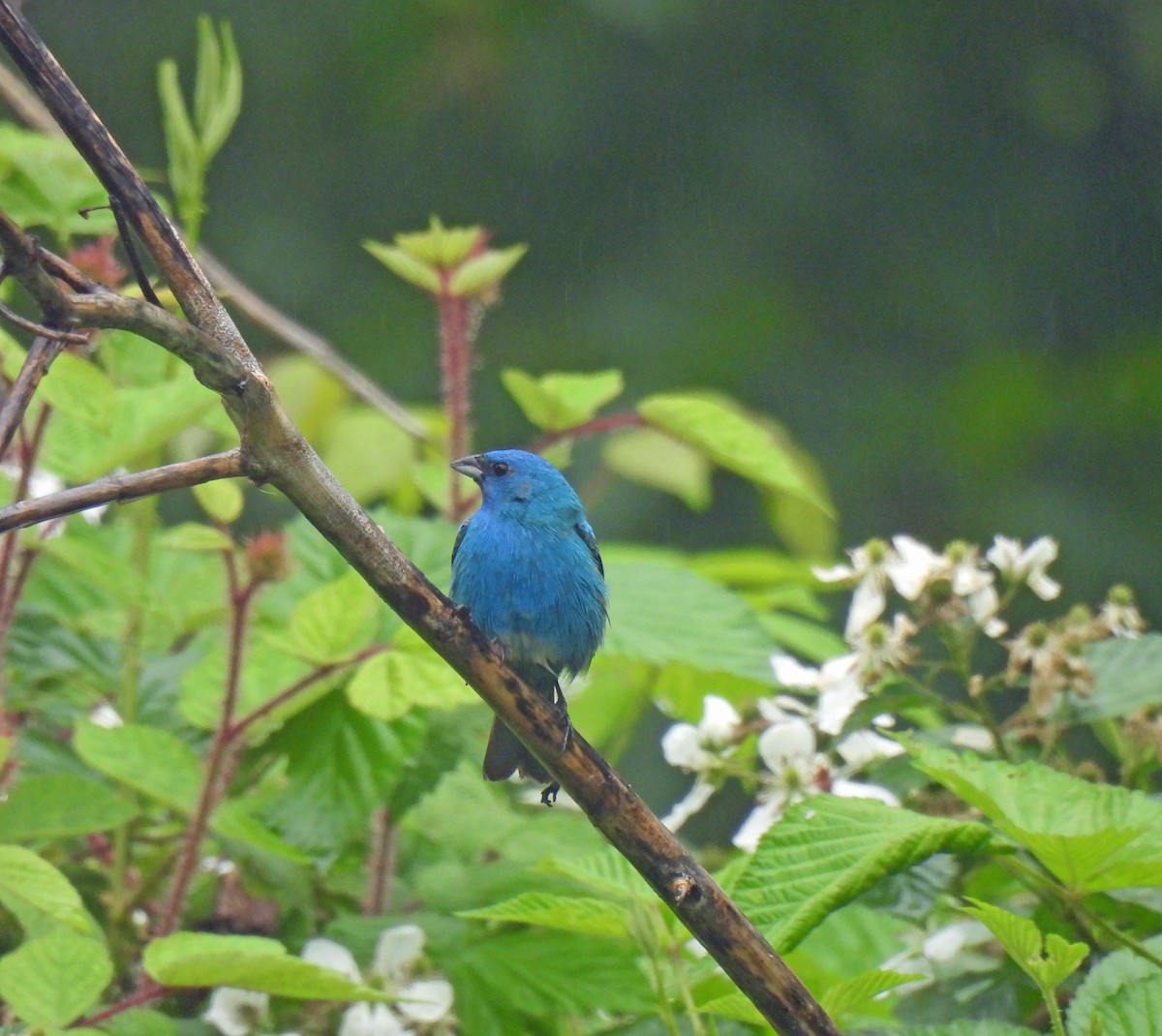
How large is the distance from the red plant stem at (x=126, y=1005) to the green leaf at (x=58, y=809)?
0.54ft

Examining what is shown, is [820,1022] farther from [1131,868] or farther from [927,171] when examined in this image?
[927,171]

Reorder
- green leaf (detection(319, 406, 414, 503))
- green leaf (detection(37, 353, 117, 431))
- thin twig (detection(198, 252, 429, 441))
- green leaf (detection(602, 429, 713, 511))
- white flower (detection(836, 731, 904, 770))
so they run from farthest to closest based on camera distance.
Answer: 1. green leaf (detection(602, 429, 713, 511))
2. green leaf (detection(319, 406, 414, 503))
3. thin twig (detection(198, 252, 429, 441))
4. white flower (detection(836, 731, 904, 770))
5. green leaf (detection(37, 353, 117, 431))

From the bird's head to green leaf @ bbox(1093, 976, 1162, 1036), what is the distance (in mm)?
1190

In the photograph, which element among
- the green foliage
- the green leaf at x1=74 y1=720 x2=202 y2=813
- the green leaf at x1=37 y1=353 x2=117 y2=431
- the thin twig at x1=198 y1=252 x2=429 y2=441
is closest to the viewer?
the green foliage

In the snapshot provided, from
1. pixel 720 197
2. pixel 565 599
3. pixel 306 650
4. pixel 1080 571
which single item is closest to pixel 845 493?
pixel 1080 571

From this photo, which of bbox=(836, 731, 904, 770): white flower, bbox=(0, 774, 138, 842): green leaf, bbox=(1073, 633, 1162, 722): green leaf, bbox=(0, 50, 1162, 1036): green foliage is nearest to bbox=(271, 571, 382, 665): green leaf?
bbox=(0, 50, 1162, 1036): green foliage

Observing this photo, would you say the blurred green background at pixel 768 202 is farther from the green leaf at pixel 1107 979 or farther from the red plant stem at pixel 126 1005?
the green leaf at pixel 1107 979

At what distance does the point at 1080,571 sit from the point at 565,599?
5496 mm

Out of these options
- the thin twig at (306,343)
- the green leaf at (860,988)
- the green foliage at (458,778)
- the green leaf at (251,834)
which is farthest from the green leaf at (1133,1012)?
the thin twig at (306,343)

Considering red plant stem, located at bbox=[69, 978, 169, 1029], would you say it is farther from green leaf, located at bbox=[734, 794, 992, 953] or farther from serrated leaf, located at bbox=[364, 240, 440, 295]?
serrated leaf, located at bbox=[364, 240, 440, 295]

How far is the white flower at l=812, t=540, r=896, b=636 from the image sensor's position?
1.82 meters

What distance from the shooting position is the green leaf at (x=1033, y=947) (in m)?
1.28

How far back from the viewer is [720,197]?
27.4 feet

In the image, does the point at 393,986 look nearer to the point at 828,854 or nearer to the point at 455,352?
the point at 828,854
